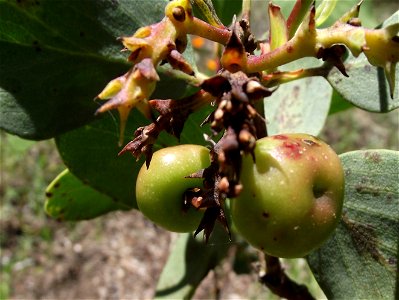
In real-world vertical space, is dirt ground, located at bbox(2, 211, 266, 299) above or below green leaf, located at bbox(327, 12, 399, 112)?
below

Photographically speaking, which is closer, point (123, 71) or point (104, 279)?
point (123, 71)

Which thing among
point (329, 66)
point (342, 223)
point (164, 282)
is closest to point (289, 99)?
point (329, 66)

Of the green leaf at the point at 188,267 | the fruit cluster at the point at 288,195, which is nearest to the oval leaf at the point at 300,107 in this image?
the green leaf at the point at 188,267

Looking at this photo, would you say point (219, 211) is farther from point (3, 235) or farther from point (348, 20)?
point (3, 235)

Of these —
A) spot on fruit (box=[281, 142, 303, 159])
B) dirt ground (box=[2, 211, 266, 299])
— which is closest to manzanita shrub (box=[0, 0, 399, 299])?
spot on fruit (box=[281, 142, 303, 159])

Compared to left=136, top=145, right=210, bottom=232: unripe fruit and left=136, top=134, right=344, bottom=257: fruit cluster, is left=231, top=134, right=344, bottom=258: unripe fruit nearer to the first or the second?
left=136, top=134, right=344, bottom=257: fruit cluster

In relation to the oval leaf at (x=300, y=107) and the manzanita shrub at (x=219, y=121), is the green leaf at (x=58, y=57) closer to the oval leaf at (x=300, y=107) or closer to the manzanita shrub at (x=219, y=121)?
the manzanita shrub at (x=219, y=121)
